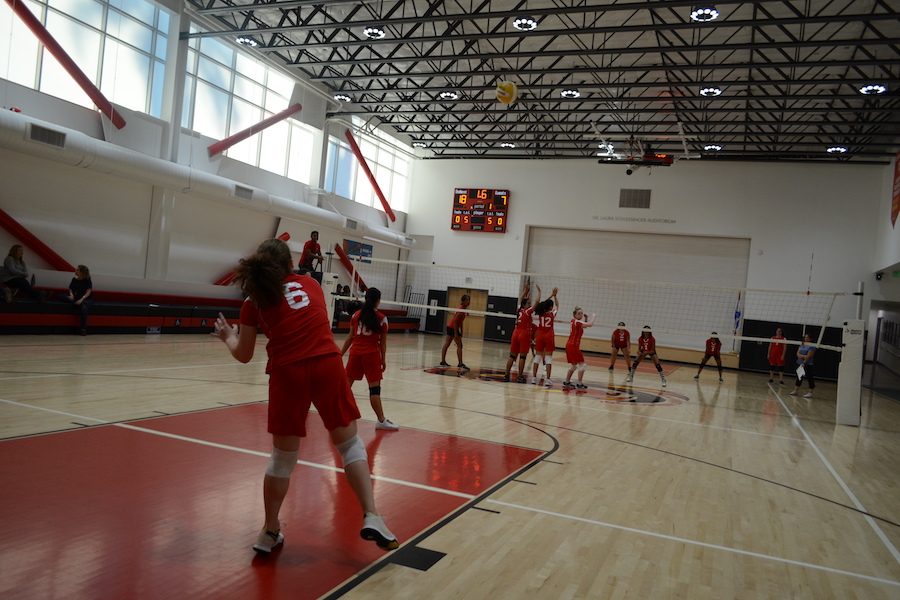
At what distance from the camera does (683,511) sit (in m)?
5.12

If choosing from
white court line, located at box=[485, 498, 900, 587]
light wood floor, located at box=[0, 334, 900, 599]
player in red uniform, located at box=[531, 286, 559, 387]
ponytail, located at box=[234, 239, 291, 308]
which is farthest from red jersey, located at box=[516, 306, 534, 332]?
ponytail, located at box=[234, 239, 291, 308]

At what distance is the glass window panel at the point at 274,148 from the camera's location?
21141 millimetres

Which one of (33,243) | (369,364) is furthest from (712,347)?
(33,243)

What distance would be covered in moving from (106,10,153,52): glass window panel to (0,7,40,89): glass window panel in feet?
6.62

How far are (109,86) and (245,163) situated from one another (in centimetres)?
485

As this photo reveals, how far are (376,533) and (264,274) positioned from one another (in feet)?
4.93

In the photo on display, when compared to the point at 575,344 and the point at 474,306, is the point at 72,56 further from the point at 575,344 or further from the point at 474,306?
the point at 474,306

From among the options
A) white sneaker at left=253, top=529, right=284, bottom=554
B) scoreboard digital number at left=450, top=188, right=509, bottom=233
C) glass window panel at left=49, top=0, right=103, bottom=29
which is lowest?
white sneaker at left=253, top=529, right=284, bottom=554

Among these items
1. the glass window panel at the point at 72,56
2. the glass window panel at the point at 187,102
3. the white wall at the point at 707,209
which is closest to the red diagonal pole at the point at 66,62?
the glass window panel at the point at 72,56

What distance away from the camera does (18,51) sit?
13547 millimetres

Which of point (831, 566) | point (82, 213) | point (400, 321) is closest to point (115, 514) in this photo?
point (831, 566)

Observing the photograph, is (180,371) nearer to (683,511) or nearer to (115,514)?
(115,514)

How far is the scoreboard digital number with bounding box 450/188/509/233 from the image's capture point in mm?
27766

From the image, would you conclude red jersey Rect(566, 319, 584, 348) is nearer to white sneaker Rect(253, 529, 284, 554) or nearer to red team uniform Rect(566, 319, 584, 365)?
red team uniform Rect(566, 319, 584, 365)
